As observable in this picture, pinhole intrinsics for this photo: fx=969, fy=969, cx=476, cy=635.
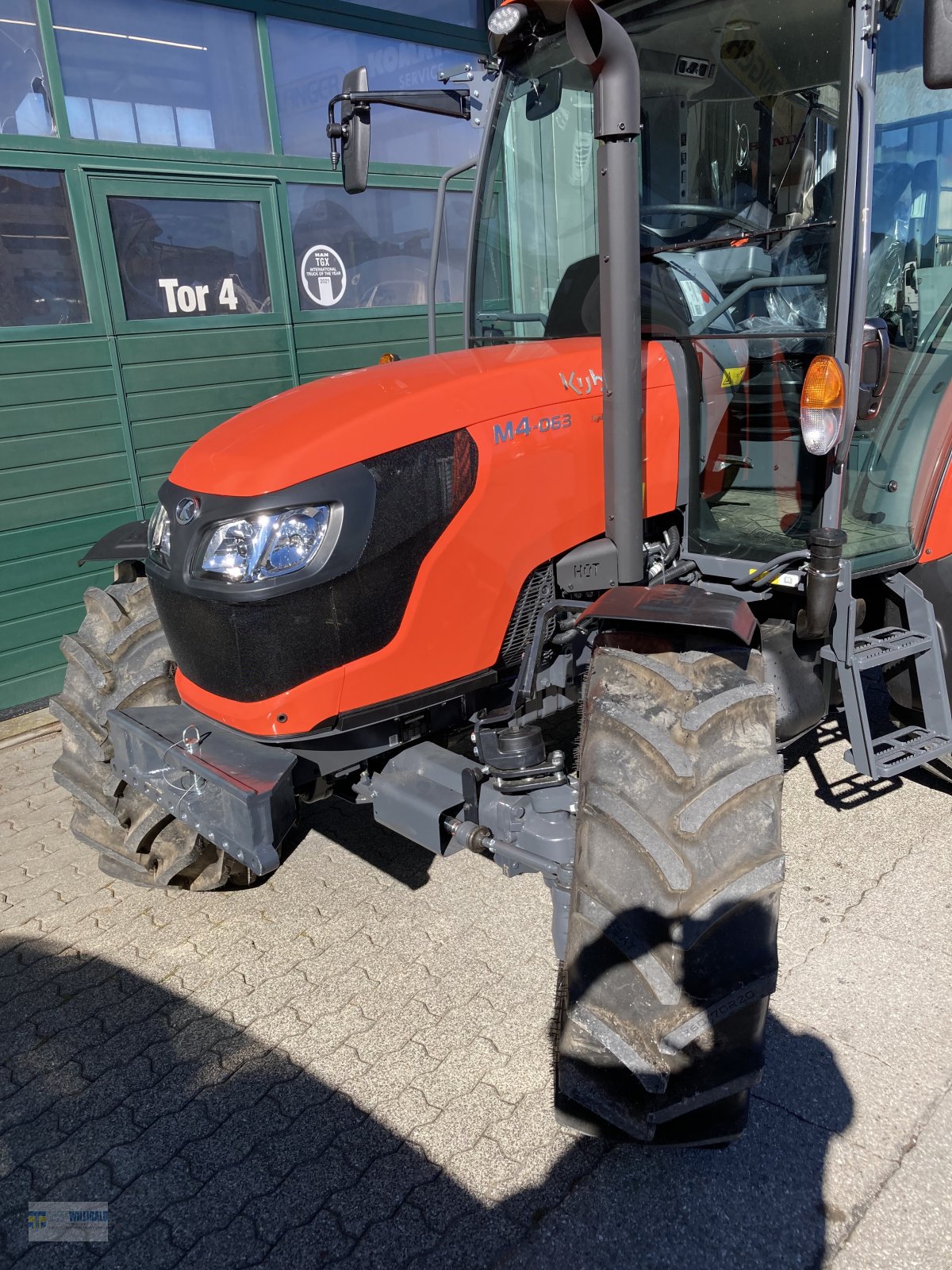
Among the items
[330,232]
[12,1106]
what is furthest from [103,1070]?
[330,232]

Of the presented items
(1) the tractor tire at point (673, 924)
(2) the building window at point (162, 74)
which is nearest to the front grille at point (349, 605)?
(1) the tractor tire at point (673, 924)

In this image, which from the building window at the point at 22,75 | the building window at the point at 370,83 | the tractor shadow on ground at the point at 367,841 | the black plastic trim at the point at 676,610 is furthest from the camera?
the building window at the point at 370,83

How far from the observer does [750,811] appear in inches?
77.5

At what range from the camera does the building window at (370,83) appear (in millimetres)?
5539

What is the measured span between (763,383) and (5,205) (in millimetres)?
3784

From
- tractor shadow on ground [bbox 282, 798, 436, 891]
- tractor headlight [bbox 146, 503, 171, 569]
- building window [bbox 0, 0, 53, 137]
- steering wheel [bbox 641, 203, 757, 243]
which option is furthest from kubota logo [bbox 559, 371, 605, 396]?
building window [bbox 0, 0, 53, 137]

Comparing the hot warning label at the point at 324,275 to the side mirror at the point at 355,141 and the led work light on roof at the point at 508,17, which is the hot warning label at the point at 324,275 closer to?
the side mirror at the point at 355,141

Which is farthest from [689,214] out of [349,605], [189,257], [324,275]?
[324,275]

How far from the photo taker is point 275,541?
7.15 ft

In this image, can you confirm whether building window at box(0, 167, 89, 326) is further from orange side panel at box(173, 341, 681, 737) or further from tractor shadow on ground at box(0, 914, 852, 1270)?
tractor shadow on ground at box(0, 914, 852, 1270)

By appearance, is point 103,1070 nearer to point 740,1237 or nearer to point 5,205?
point 740,1237

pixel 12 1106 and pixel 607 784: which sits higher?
pixel 607 784

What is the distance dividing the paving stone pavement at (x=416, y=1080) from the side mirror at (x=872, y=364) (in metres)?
1.49

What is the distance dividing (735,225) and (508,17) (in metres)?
0.86
